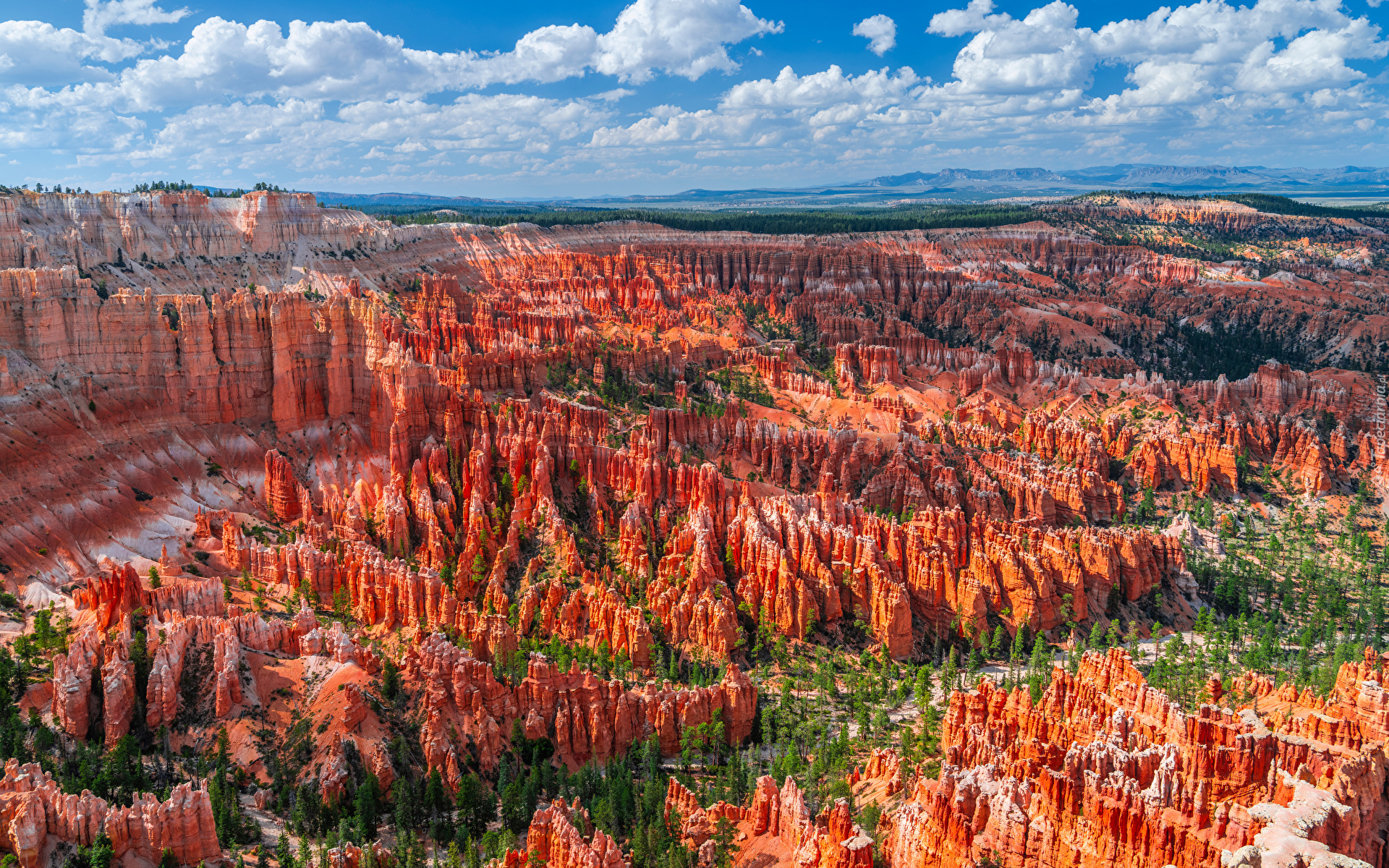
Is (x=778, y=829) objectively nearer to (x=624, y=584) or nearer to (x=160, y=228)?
(x=624, y=584)

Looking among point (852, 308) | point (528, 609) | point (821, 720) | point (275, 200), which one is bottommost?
point (821, 720)

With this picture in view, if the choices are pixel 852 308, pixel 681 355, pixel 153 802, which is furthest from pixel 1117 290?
pixel 153 802

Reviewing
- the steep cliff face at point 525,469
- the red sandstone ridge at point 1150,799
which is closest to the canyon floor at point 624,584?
the red sandstone ridge at point 1150,799

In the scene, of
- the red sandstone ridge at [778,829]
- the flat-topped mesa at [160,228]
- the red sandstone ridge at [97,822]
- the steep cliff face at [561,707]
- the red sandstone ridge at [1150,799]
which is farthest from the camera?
the flat-topped mesa at [160,228]

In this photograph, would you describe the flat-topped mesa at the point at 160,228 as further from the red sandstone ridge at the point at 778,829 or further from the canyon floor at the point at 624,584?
the red sandstone ridge at the point at 778,829

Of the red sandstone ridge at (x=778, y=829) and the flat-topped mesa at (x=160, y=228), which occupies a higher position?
the flat-topped mesa at (x=160, y=228)

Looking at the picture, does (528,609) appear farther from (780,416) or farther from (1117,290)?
(1117,290)

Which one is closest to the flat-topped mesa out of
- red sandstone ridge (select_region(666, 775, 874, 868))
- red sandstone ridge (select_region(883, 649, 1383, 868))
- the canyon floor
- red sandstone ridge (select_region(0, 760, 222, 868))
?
the canyon floor

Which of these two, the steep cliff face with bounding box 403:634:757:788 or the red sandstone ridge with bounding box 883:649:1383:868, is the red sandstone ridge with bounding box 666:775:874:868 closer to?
the red sandstone ridge with bounding box 883:649:1383:868

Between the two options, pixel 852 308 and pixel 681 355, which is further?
pixel 852 308
